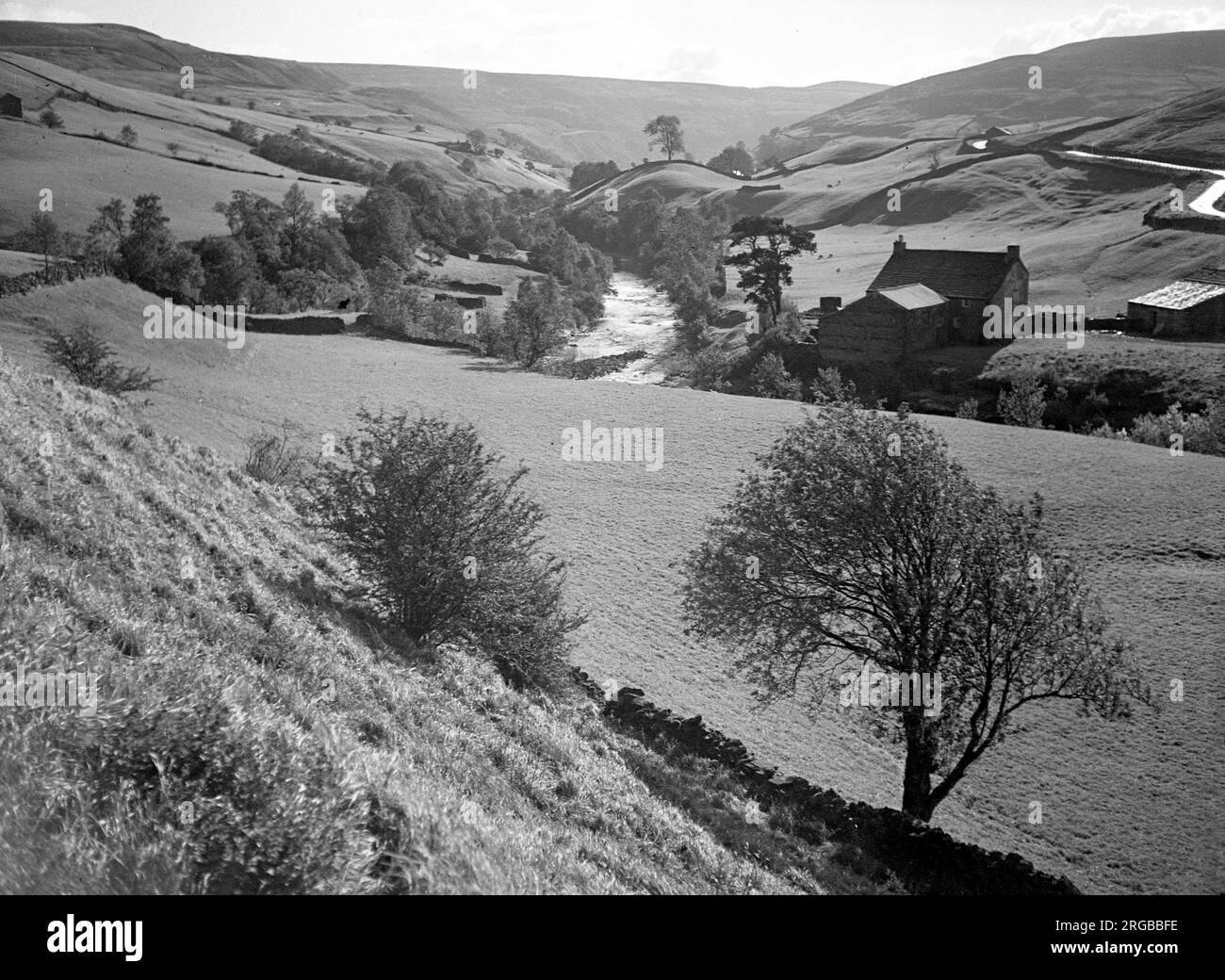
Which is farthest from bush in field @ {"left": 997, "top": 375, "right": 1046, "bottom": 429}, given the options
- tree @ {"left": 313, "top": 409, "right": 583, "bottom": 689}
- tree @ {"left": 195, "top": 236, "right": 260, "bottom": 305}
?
tree @ {"left": 195, "top": 236, "right": 260, "bottom": 305}

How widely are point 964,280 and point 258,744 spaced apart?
67.7 meters

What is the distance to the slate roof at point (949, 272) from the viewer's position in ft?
212

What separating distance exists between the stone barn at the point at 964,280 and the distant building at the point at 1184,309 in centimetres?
822

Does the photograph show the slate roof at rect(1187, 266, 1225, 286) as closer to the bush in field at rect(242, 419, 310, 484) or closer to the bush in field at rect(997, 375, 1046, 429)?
the bush in field at rect(997, 375, 1046, 429)

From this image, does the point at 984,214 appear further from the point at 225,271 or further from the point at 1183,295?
the point at 225,271

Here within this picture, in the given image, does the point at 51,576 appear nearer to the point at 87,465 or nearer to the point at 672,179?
the point at 87,465

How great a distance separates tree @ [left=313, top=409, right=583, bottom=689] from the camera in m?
16.4

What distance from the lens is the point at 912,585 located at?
15.9m

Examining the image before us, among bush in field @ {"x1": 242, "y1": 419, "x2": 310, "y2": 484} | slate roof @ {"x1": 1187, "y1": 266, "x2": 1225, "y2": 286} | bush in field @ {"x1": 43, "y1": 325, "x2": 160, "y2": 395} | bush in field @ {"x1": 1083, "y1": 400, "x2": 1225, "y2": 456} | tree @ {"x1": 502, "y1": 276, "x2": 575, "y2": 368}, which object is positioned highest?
slate roof @ {"x1": 1187, "y1": 266, "x2": 1225, "y2": 286}

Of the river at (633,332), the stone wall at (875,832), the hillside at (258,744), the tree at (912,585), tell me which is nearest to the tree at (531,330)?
the river at (633,332)

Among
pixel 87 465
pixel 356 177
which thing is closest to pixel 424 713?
pixel 87 465

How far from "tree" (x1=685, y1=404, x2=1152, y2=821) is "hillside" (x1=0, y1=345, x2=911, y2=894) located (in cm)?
313

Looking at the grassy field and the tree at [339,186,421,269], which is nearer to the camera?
the grassy field

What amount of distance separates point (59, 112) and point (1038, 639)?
127437mm
